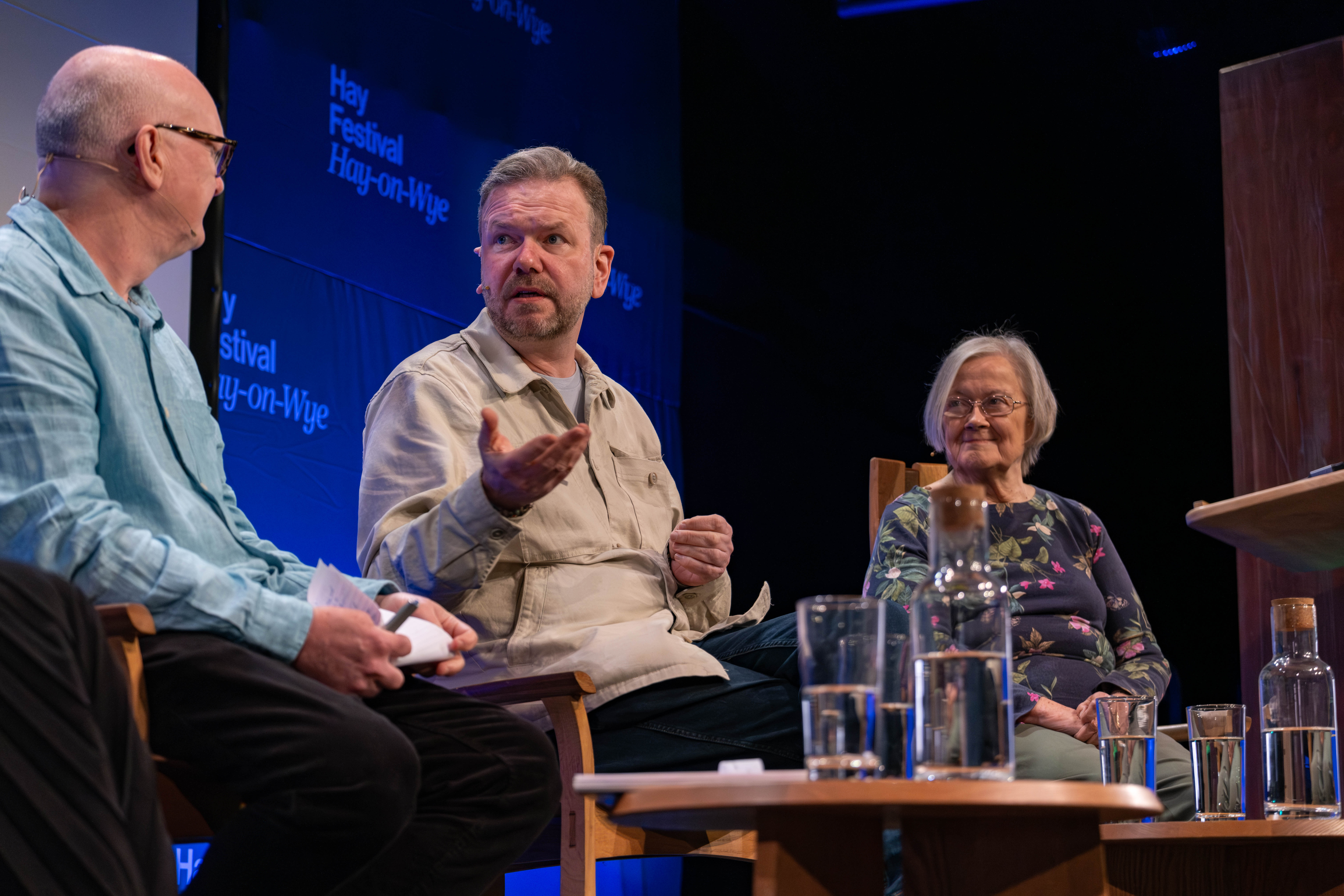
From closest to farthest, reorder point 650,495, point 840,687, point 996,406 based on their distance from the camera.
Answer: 1. point 840,687
2. point 650,495
3. point 996,406

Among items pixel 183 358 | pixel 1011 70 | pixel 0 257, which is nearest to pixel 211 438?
pixel 183 358

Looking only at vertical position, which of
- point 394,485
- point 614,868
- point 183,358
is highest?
point 183,358

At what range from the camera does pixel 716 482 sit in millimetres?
5254

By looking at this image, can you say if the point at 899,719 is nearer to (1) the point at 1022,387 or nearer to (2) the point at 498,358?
(2) the point at 498,358

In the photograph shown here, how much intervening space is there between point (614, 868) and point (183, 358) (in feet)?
9.53

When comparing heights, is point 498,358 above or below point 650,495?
above

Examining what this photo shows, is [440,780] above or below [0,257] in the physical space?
below

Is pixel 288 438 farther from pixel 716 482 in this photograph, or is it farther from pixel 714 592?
pixel 716 482

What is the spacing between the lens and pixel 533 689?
77.9 inches

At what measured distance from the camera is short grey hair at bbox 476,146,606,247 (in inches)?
102

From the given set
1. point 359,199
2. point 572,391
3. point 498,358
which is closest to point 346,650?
point 498,358

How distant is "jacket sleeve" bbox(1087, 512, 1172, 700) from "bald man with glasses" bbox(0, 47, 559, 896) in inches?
55.5

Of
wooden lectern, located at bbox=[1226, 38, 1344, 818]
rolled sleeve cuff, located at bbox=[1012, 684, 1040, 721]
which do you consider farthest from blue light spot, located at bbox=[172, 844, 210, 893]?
wooden lectern, located at bbox=[1226, 38, 1344, 818]

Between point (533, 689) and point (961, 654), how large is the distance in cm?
93
